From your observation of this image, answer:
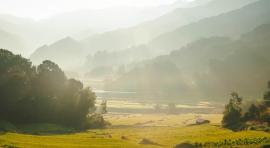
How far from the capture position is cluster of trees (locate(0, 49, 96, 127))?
6056 centimetres

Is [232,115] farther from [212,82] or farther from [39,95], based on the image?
[212,82]

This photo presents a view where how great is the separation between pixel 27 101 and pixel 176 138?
82.9ft

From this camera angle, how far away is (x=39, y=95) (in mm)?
64812

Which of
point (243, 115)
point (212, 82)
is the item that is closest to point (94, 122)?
point (243, 115)

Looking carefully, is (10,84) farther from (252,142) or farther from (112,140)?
(252,142)

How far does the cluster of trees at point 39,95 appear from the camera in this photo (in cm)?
6056

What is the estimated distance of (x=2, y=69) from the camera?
210 feet

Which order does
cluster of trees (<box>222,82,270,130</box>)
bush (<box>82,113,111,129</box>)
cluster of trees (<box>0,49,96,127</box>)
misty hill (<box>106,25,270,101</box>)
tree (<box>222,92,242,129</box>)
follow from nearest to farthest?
cluster of trees (<box>0,49,96,127</box>), cluster of trees (<box>222,82,270,130</box>), tree (<box>222,92,242,129</box>), bush (<box>82,113,111,129</box>), misty hill (<box>106,25,270,101</box>)

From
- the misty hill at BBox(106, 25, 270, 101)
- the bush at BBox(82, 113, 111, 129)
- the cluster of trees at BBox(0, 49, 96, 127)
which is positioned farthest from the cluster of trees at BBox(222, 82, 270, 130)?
the misty hill at BBox(106, 25, 270, 101)

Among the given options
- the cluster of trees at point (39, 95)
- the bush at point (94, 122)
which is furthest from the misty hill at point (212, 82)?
the cluster of trees at point (39, 95)

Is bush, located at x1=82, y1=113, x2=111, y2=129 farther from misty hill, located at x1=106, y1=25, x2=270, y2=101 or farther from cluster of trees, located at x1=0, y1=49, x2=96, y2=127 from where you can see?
misty hill, located at x1=106, y1=25, x2=270, y2=101

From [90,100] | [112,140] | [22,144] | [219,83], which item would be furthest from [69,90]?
[219,83]

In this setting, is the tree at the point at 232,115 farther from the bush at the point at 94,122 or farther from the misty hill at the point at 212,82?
the misty hill at the point at 212,82

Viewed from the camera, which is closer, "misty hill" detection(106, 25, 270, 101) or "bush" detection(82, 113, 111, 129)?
"bush" detection(82, 113, 111, 129)
